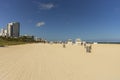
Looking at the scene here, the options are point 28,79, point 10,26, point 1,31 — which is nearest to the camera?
point 28,79

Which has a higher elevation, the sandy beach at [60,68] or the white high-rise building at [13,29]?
the white high-rise building at [13,29]

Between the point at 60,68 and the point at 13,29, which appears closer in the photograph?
the point at 60,68

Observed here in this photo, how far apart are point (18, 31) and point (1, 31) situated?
77.9 ft

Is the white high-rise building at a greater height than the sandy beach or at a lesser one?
greater

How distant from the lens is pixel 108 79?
477cm

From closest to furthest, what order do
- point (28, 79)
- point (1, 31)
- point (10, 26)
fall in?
point (28, 79)
point (10, 26)
point (1, 31)

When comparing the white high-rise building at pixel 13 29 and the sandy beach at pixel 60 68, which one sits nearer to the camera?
the sandy beach at pixel 60 68

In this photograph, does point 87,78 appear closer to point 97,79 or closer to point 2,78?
point 97,79

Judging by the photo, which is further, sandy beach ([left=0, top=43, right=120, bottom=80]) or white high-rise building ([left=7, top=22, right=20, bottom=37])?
white high-rise building ([left=7, top=22, right=20, bottom=37])

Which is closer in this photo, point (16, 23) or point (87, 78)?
point (87, 78)

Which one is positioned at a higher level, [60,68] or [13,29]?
[13,29]

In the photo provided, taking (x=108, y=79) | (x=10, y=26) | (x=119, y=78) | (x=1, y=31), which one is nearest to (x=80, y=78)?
(x=108, y=79)

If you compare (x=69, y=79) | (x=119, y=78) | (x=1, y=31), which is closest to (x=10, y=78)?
(x=69, y=79)

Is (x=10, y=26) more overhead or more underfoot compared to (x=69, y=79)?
more overhead
